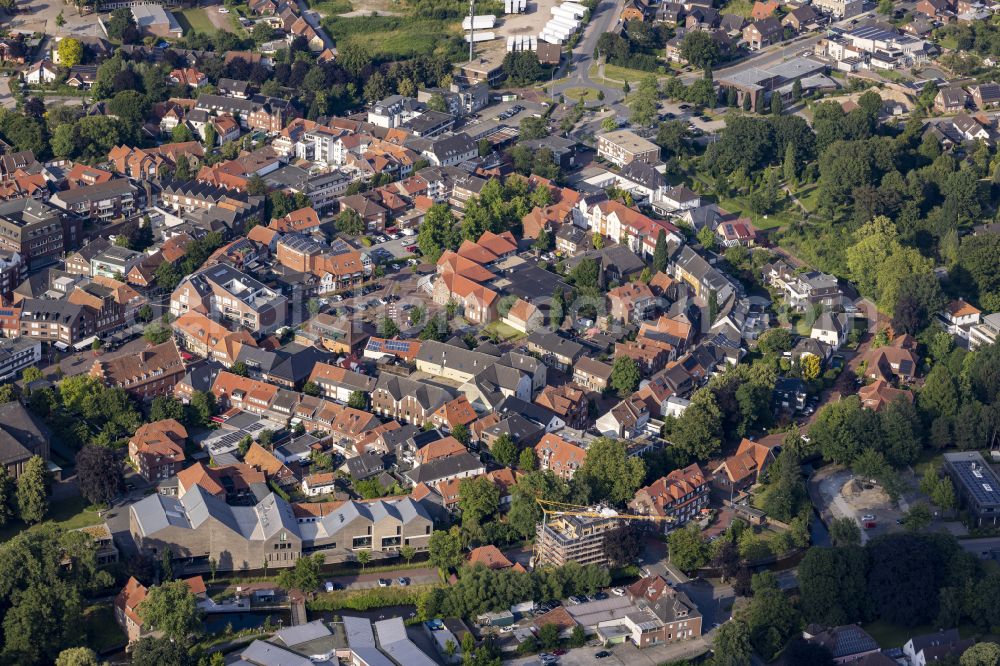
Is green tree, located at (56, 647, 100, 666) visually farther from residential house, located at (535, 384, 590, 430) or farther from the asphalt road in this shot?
the asphalt road

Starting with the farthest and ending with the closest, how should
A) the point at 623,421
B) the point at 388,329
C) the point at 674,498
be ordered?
the point at 388,329 < the point at 623,421 < the point at 674,498

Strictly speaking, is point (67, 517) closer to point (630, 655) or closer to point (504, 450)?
point (504, 450)

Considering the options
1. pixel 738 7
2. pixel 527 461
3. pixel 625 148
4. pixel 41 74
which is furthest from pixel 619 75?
pixel 527 461

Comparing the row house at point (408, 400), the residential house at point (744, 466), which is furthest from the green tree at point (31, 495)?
the residential house at point (744, 466)

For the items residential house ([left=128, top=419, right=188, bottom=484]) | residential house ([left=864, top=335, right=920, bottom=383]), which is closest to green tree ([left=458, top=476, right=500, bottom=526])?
residential house ([left=128, top=419, right=188, bottom=484])

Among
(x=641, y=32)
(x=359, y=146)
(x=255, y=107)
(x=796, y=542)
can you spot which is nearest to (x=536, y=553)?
(x=796, y=542)

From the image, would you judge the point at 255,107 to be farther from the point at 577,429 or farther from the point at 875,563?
the point at 875,563
